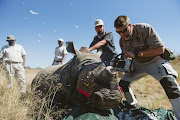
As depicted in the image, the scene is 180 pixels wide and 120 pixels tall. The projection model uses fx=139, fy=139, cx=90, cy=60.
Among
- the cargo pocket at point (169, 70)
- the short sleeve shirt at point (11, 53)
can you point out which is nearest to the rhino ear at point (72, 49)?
the cargo pocket at point (169, 70)

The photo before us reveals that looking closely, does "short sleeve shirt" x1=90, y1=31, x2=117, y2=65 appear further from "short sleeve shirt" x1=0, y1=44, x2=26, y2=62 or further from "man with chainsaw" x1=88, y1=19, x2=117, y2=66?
"short sleeve shirt" x1=0, y1=44, x2=26, y2=62

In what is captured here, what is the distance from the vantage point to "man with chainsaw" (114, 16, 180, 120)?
3020 mm

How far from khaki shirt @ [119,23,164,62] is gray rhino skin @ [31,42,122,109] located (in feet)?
3.68

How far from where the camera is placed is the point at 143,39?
139 inches

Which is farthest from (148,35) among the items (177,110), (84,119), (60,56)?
(60,56)

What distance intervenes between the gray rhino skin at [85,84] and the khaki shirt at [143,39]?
112cm

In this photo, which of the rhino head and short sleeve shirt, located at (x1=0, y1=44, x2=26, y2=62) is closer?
the rhino head

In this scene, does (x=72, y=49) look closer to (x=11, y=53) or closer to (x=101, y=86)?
(x=101, y=86)

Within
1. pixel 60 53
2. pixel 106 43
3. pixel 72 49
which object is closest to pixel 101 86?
pixel 72 49

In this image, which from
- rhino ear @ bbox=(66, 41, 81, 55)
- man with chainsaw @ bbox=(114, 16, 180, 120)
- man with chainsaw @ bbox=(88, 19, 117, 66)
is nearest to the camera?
man with chainsaw @ bbox=(114, 16, 180, 120)

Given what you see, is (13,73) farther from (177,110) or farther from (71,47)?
(177,110)

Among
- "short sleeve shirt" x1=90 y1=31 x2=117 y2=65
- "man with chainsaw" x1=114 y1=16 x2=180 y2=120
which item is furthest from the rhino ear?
"short sleeve shirt" x1=90 y1=31 x2=117 y2=65

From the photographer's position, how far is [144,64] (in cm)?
368

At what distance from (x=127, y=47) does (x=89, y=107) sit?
1963mm
